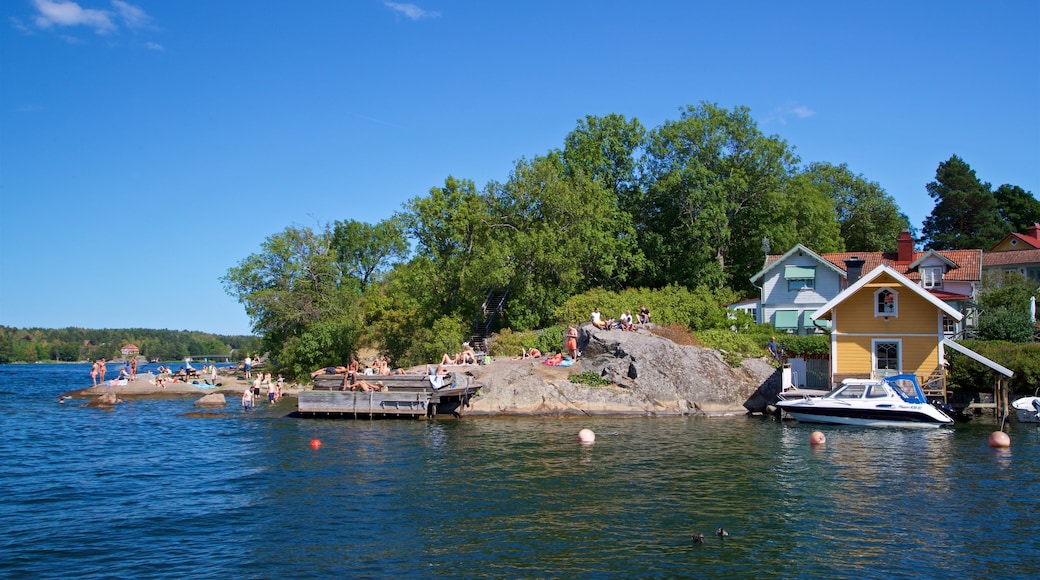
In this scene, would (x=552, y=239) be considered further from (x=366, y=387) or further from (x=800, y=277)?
(x=366, y=387)

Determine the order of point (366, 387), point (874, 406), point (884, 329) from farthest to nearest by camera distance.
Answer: point (884, 329), point (366, 387), point (874, 406)

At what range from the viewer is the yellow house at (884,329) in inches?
1439

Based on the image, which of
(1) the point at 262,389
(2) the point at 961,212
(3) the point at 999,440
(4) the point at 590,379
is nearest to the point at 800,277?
(4) the point at 590,379

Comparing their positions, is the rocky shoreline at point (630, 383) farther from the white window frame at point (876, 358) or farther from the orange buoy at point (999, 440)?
the orange buoy at point (999, 440)

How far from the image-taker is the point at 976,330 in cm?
4375

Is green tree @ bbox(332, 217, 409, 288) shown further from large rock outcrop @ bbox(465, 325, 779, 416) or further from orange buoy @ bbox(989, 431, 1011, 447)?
orange buoy @ bbox(989, 431, 1011, 447)

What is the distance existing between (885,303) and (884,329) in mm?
1227

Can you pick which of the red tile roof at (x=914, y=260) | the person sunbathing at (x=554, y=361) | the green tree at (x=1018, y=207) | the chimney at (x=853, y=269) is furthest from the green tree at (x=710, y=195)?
the green tree at (x=1018, y=207)

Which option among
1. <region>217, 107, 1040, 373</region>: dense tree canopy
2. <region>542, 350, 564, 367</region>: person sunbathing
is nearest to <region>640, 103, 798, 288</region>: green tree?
<region>217, 107, 1040, 373</region>: dense tree canopy

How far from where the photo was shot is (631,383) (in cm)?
3706

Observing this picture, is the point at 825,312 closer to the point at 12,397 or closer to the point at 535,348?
the point at 535,348

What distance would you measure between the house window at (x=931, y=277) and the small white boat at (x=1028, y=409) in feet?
59.4

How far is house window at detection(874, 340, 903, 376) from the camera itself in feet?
122

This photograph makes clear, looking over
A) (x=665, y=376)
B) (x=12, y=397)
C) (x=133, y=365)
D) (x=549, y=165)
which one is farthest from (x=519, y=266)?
(x=12, y=397)
